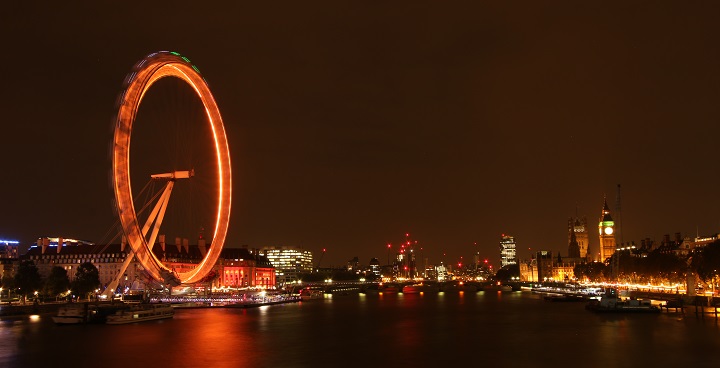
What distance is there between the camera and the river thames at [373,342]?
35.0 metres

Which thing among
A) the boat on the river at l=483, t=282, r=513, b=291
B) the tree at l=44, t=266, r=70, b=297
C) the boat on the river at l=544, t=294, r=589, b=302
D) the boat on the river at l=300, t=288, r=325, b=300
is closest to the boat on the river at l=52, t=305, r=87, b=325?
the tree at l=44, t=266, r=70, b=297

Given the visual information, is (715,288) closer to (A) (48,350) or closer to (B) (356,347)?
(B) (356,347)

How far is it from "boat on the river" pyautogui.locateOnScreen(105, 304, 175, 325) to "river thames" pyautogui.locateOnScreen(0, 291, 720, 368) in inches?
55.9

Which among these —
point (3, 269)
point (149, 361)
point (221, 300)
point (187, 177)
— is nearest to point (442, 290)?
point (221, 300)

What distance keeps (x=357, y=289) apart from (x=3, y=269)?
67.3 metres

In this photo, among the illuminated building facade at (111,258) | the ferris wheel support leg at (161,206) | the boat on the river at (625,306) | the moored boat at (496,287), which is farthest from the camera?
the moored boat at (496,287)

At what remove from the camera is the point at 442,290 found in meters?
140

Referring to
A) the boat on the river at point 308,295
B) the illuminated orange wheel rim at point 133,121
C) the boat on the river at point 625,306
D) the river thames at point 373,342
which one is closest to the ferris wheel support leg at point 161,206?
the illuminated orange wheel rim at point 133,121

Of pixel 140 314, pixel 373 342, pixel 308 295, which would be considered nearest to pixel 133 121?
pixel 140 314

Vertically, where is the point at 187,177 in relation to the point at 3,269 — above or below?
above

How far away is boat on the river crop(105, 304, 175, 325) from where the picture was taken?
5522 cm

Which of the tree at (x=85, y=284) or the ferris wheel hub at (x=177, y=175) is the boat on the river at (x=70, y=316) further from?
the tree at (x=85, y=284)

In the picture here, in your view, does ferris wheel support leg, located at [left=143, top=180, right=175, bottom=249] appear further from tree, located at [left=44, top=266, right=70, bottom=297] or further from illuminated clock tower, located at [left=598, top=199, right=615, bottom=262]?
illuminated clock tower, located at [left=598, top=199, right=615, bottom=262]

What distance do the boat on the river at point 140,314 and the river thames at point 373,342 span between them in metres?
1.42
